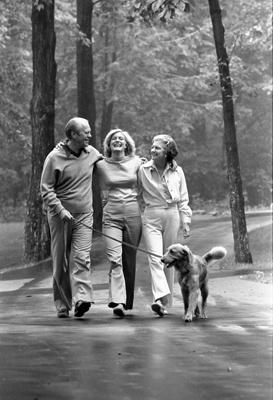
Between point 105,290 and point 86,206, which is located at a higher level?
point 86,206

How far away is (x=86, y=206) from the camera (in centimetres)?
1048

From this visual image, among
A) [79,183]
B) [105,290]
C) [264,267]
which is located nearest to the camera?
[79,183]

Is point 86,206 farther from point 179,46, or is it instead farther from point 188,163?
point 188,163

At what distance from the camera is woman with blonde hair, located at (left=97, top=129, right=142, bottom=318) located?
10461 mm

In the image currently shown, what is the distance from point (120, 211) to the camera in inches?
417

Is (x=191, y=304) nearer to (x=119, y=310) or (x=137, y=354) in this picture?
(x=119, y=310)

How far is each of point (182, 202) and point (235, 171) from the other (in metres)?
8.17

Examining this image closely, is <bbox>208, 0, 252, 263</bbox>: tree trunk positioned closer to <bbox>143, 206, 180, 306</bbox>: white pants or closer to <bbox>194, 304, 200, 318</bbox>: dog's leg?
<bbox>143, 206, 180, 306</bbox>: white pants

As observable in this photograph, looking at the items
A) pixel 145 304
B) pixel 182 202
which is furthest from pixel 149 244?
pixel 145 304

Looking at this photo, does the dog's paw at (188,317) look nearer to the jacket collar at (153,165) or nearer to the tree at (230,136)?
the jacket collar at (153,165)

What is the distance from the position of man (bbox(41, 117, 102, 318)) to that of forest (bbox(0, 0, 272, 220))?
31.1 feet

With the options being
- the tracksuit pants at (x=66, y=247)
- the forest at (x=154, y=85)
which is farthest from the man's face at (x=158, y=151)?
the forest at (x=154, y=85)

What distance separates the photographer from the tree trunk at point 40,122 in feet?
65.5

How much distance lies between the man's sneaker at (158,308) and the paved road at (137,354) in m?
0.09
